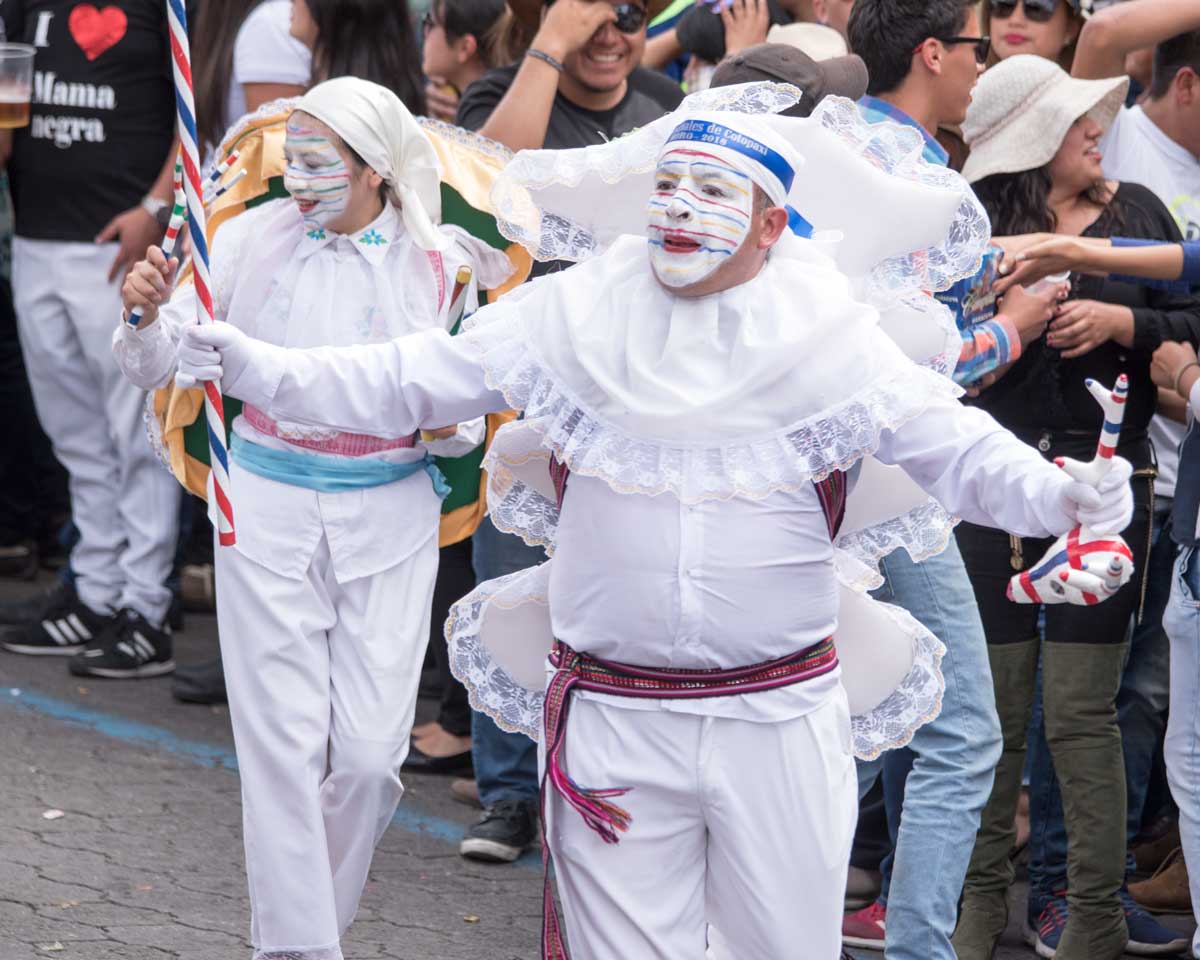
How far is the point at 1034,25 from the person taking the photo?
21.2ft

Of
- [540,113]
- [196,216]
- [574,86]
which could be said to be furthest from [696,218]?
[574,86]

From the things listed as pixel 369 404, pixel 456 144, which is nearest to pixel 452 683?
pixel 456 144

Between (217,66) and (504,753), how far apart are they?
2.88 metres

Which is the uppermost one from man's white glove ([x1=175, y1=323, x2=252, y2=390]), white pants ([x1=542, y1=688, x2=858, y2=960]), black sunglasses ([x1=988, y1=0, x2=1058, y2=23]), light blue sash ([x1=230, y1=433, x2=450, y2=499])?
black sunglasses ([x1=988, y1=0, x2=1058, y2=23])

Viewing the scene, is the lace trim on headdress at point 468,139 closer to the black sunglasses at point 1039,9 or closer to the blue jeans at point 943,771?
the blue jeans at point 943,771

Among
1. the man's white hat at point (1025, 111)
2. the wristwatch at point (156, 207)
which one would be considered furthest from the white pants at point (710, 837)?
the wristwatch at point (156, 207)

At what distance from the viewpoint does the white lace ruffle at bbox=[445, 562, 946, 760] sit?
3887mm

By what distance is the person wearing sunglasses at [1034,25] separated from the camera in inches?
255

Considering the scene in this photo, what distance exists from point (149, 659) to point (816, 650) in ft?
14.4

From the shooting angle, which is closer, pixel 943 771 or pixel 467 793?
pixel 943 771

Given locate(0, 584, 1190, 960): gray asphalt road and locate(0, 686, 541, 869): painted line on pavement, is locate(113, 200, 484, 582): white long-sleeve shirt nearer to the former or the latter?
locate(0, 584, 1190, 960): gray asphalt road

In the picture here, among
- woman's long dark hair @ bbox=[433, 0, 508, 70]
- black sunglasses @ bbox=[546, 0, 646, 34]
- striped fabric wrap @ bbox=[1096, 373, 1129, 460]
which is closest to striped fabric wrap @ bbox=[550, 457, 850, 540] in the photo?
striped fabric wrap @ bbox=[1096, 373, 1129, 460]

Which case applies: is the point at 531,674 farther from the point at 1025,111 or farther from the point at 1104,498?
→ the point at 1025,111

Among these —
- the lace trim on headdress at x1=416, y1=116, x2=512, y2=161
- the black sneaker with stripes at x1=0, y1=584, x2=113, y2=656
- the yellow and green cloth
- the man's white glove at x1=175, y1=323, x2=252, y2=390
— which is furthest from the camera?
the black sneaker with stripes at x1=0, y1=584, x2=113, y2=656
